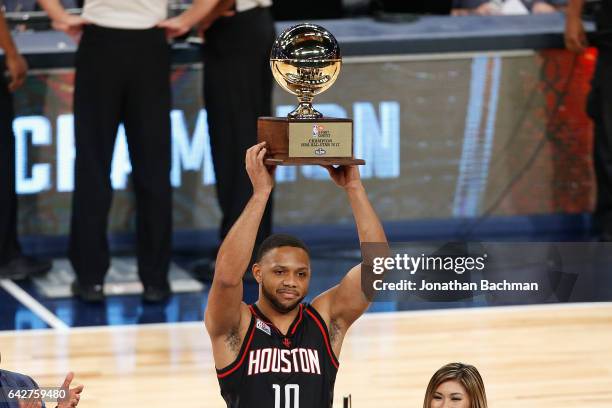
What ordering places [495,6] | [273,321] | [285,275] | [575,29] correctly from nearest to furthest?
[285,275] → [273,321] → [575,29] → [495,6]

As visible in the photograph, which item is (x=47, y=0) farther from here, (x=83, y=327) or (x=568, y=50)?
(x=568, y=50)

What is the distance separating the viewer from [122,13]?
283 inches

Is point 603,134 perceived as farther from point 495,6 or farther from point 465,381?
point 465,381

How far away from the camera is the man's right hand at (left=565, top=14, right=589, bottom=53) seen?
8.50m

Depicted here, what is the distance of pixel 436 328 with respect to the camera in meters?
7.02

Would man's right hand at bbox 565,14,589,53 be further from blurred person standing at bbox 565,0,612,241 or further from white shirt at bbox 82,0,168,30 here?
white shirt at bbox 82,0,168,30

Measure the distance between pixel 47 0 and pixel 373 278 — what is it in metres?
3.99

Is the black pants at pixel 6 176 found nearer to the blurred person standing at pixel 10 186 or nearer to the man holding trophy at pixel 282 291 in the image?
the blurred person standing at pixel 10 186

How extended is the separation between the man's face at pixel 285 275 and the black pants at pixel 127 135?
3285 mm

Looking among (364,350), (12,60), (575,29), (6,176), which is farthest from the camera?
(575,29)

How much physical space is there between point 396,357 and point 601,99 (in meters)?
2.77

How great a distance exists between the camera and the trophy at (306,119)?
3.99 metres

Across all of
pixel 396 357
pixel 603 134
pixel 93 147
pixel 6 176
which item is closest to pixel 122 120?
pixel 93 147

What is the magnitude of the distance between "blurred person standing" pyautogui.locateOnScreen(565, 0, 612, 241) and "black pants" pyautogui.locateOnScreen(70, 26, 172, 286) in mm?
2634
